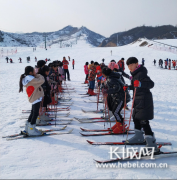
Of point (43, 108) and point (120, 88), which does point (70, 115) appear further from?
point (120, 88)

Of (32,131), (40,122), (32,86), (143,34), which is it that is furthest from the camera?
(143,34)

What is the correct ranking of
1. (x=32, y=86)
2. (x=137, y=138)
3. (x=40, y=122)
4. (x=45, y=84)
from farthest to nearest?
(x=40, y=122) < (x=45, y=84) < (x=32, y=86) < (x=137, y=138)

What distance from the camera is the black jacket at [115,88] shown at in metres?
3.47

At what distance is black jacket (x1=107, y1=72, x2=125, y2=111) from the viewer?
3.47 metres

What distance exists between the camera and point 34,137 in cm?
371

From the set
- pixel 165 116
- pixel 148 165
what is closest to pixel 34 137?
pixel 148 165

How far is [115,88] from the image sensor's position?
11.4 feet

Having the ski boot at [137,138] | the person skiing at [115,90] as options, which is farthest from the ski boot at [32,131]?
the ski boot at [137,138]

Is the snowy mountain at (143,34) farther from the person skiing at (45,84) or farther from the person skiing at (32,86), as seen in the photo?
the person skiing at (32,86)

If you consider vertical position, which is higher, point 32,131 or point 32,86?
point 32,86

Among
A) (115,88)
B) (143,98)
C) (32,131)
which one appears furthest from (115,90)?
(32,131)

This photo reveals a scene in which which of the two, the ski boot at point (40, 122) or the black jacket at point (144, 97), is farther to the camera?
the ski boot at point (40, 122)

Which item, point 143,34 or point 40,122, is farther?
point 143,34

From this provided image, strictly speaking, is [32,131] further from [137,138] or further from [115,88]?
[137,138]
